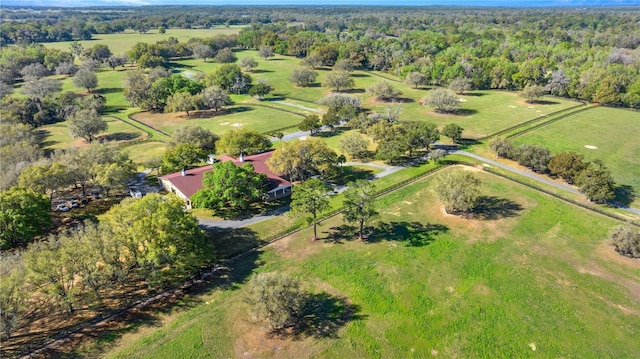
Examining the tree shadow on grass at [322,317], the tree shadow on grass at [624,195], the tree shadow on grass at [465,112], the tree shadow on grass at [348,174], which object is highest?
the tree shadow on grass at [465,112]

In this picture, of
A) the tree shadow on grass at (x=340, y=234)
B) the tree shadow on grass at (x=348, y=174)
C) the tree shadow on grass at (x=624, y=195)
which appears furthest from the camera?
the tree shadow on grass at (x=348, y=174)

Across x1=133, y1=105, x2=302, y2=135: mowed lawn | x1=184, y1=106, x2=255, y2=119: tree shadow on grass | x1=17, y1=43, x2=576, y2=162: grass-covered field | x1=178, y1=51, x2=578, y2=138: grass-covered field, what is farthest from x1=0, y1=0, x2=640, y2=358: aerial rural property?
x1=184, y1=106, x2=255, y2=119: tree shadow on grass

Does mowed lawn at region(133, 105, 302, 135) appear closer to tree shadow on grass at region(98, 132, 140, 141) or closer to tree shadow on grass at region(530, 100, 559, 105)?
tree shadow on grass at region(98, 132, 140, 141)

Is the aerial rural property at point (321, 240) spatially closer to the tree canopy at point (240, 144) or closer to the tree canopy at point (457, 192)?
the tree canopy at point (457, 192)

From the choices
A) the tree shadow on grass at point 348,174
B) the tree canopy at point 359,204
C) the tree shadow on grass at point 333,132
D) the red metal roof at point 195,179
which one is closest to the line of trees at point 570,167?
the tree shadow on grass at point 348,174

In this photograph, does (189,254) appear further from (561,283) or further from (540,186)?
(540,186)

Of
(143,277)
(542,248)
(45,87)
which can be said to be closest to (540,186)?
(542,248)
